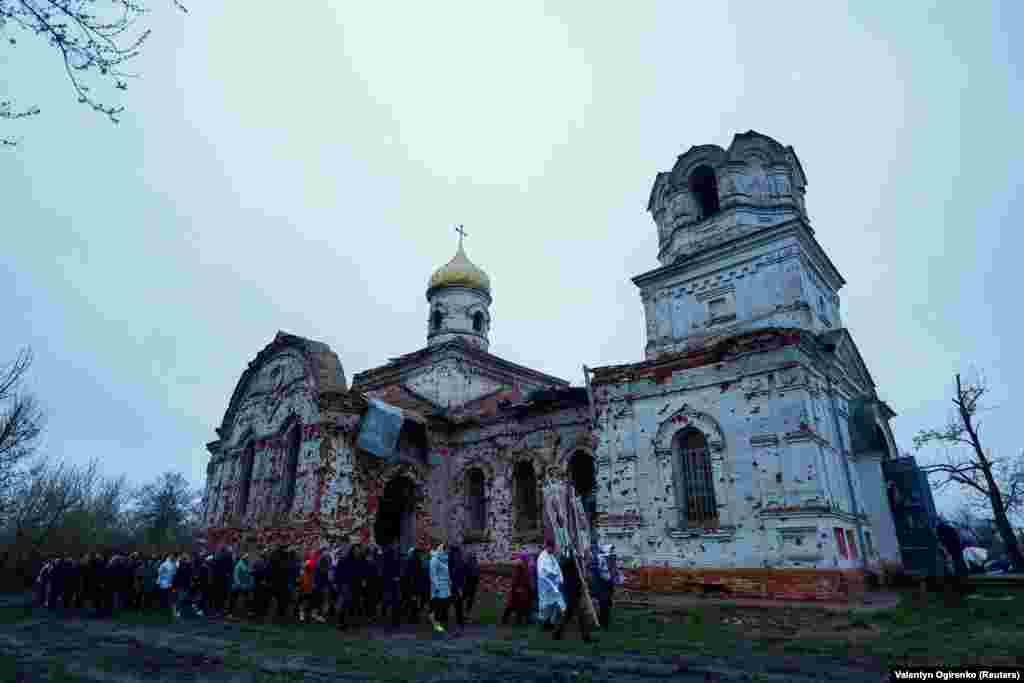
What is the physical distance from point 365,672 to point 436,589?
13.7ft

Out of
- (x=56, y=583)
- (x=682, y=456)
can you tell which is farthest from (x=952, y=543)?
(x=56, y=583)

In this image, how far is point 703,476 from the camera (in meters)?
14.6

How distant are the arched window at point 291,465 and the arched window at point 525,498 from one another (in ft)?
23.9

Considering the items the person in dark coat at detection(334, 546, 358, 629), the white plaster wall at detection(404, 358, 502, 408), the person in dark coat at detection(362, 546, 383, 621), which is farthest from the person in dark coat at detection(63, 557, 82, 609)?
the white plaster wall at detection(404, 358, 502, 408)

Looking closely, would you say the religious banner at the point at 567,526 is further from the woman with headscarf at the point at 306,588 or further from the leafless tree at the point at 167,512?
the leafless tree at the point at 167,512

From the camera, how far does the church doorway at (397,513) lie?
1920cm

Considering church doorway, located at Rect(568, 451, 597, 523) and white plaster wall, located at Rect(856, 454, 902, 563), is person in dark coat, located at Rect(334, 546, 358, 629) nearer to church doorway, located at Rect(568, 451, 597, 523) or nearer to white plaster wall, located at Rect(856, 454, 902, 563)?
church doorway, located at Rect(568, 451, 597, 523)

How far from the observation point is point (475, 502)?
20.5 m

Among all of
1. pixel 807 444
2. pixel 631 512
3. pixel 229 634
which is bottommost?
pixel 229 634

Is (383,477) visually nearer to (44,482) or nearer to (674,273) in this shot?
(674,273)

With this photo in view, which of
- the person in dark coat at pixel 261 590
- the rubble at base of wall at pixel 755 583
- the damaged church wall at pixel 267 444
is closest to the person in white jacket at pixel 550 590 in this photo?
the rubble at base of wall at pixel 755 583

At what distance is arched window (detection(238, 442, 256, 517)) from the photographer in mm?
19969

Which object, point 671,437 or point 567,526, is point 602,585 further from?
point 671,437

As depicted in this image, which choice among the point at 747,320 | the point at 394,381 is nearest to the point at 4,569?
the point at 394,381
